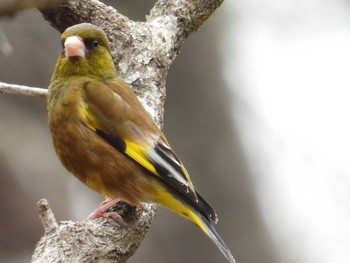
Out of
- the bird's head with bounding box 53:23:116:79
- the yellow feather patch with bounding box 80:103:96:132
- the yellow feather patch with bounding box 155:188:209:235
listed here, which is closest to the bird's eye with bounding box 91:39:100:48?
the bird's head with bounding box 53:23:116:79

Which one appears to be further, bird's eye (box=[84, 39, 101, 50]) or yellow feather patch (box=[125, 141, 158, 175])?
bird's eye (box=[84, 39, 101, 50])

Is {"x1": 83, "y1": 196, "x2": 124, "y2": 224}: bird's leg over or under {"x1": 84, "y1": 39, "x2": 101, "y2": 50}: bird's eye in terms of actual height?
under

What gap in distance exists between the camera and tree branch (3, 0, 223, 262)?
3712mm

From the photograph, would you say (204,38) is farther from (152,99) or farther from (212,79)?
(152,99)

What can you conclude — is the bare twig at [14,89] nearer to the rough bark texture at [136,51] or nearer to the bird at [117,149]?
the bird at [117,149]

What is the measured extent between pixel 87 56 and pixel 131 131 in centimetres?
53

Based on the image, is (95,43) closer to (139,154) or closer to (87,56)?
(87,56)

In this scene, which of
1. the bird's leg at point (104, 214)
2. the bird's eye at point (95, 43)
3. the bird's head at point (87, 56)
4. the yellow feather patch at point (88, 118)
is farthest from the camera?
the bird's eye at point (95, 43)

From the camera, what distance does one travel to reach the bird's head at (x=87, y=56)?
4.18 meters

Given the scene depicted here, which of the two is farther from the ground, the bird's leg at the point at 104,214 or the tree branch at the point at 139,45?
the tree branch at the point at 139,45

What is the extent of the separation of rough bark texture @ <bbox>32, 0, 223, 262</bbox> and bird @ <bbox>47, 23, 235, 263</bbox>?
0.42ft

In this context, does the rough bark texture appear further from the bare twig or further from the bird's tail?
the bare twig

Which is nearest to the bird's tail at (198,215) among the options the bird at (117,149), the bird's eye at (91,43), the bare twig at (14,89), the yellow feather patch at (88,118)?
the bird at (117,149)

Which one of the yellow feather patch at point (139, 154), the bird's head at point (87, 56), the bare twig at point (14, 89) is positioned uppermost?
→ the bird's head at point (87, 56)
